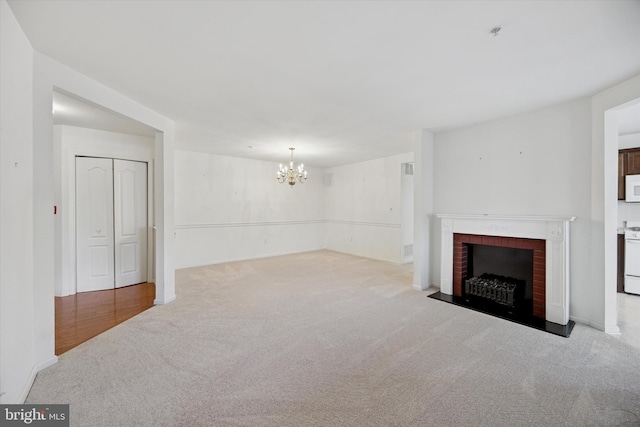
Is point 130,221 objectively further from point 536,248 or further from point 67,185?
point 536,248

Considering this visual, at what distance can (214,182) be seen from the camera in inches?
249

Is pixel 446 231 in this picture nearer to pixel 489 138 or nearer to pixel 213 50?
pixel 489 138

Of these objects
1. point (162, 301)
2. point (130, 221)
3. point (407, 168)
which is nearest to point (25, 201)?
point (162, 301)

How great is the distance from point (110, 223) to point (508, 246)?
6.33m

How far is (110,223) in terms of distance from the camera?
175 inches

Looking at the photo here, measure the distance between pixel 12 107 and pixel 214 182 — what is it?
4601mm

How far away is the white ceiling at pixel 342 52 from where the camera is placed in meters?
1.66

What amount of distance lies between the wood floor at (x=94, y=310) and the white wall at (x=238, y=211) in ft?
5.52

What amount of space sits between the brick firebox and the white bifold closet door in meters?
5.56

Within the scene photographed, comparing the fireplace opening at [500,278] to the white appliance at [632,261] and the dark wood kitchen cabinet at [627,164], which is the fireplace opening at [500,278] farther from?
the dark wood kitchen cabinet at [627,164]

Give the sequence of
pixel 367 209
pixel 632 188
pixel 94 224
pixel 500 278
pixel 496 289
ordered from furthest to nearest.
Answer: pixel 367 209, pixel 94 224, pixel 632 188, pixel 500 278, pixel 496 289

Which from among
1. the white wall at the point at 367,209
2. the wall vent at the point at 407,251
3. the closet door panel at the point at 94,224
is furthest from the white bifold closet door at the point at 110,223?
the wall vent at the point at 407,251

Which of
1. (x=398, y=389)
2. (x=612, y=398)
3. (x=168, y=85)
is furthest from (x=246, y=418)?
(x=168, y=85)

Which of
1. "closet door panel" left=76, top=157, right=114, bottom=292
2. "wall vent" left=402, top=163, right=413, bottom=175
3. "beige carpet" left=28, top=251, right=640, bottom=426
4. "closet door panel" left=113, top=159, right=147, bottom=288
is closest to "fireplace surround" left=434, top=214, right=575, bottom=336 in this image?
"beige carpet" left=28, top=251, right=640, bottom=426
